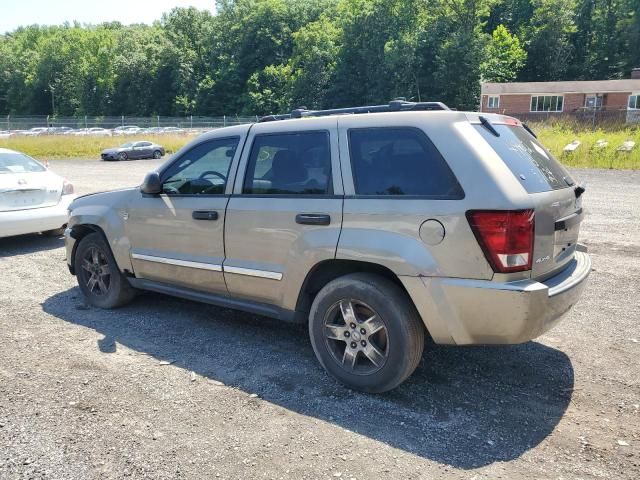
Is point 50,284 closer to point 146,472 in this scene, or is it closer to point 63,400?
point 63,400

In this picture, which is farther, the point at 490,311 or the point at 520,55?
the point at 520,55

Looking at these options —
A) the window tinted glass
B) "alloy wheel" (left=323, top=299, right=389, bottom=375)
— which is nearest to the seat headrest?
the window tinted glass

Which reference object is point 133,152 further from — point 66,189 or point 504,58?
point 504,58

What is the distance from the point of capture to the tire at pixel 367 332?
352 cm

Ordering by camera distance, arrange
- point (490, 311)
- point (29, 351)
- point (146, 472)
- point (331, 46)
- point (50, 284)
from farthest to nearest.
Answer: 1. point (331, 46)
2. point (50, 284)
3. point (29, 351)
4. point (490, 311)
5. point (146, 472)

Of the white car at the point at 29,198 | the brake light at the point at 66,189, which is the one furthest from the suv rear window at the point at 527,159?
the brake light at the point at 66,189

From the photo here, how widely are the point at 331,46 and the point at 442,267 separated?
257 feet

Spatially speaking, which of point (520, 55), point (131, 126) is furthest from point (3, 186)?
point (520, 55)

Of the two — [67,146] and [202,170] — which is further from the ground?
[202,170]

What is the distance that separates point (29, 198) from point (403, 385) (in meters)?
6.68

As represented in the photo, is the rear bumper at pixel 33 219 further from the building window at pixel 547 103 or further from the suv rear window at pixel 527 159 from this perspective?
the building window at pixel 547 103

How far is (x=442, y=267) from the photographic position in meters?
3.32

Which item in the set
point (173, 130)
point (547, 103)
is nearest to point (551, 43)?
point (547, 103)

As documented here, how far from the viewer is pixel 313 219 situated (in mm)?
3826
